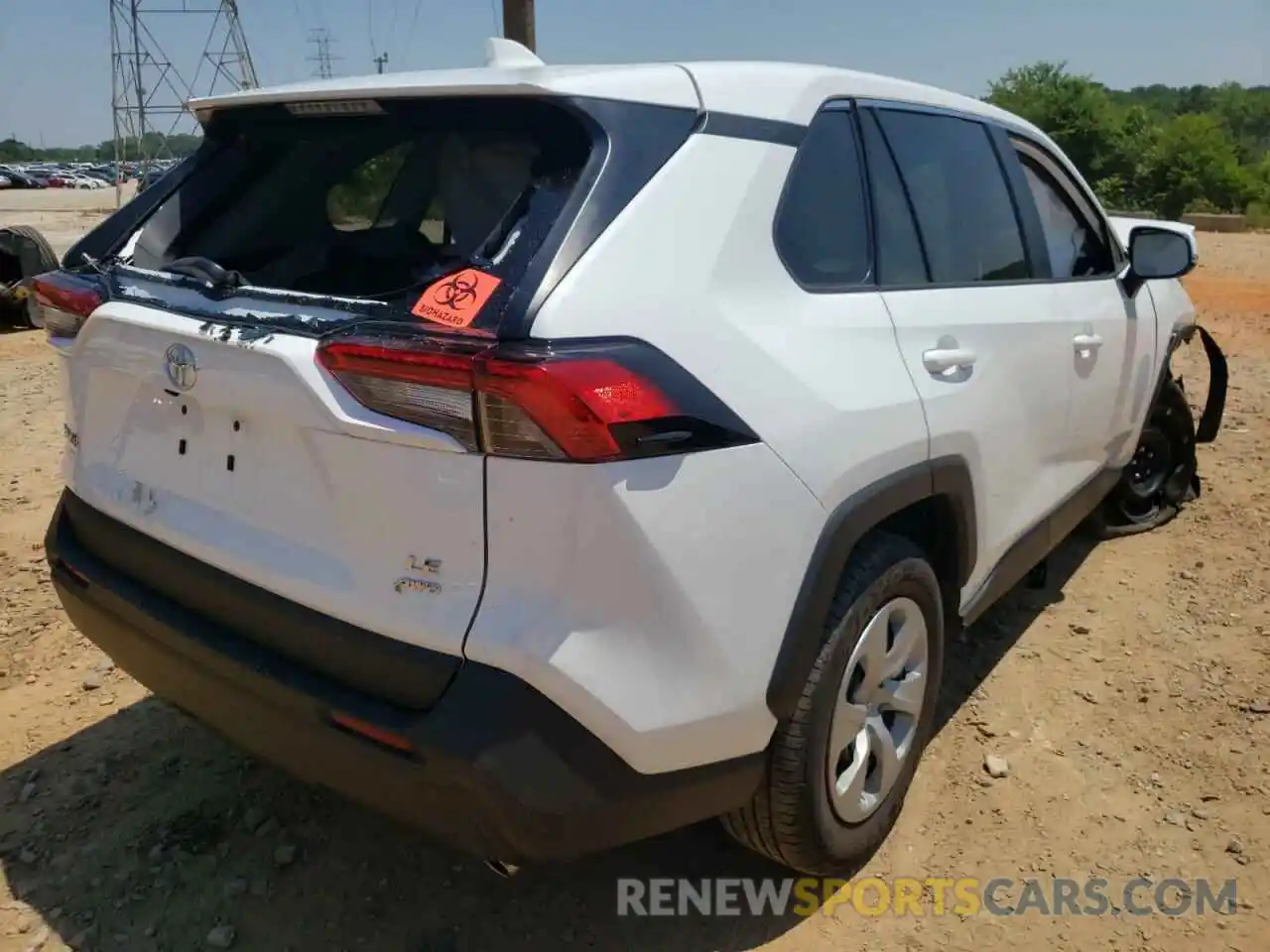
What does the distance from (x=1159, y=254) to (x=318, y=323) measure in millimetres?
3101

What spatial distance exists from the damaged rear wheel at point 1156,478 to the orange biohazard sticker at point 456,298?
12.3 ft

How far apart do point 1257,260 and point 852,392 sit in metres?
17.5

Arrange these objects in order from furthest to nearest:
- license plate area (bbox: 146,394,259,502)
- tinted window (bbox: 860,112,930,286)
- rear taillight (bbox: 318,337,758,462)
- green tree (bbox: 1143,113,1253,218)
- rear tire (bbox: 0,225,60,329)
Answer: green tree (bbox: 1143,113,1253,218)
rear tire (bbox: 0,225,60,329)
tinted window (bbox: 860,112,930,286)
license plate area (bbox: 146,394,259,502)
rear taillight (bbox: 318,337,758,462)

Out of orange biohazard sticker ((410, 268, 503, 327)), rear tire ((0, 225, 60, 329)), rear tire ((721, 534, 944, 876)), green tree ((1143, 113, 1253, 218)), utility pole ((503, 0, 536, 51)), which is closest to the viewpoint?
orange biohazard sticker ((410, 268, 503, 327))

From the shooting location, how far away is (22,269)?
988 cm

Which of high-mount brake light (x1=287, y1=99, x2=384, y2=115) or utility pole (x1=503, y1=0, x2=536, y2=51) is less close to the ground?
utility pole (x1=503, y1=0, x2=536, y2=51)

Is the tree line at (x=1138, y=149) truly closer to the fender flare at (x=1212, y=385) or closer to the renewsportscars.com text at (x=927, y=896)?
the fender flare at (x=1212, y=385)

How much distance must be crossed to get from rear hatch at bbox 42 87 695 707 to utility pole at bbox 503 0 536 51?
4.79 meters

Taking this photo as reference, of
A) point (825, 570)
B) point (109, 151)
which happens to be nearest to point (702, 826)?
point (825, 570)

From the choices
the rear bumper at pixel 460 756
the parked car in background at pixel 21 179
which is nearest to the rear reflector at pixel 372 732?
the rear bumper at pixel 460 756

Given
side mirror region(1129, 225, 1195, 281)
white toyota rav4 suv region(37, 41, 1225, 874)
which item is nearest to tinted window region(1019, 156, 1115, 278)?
side mirror region(1129, 225, 1195, 281)

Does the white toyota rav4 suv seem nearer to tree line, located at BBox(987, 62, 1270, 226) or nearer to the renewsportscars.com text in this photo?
the renewsportscars.com text

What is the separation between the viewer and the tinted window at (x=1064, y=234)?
3463mm

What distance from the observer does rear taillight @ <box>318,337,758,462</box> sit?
1654 millimetres
